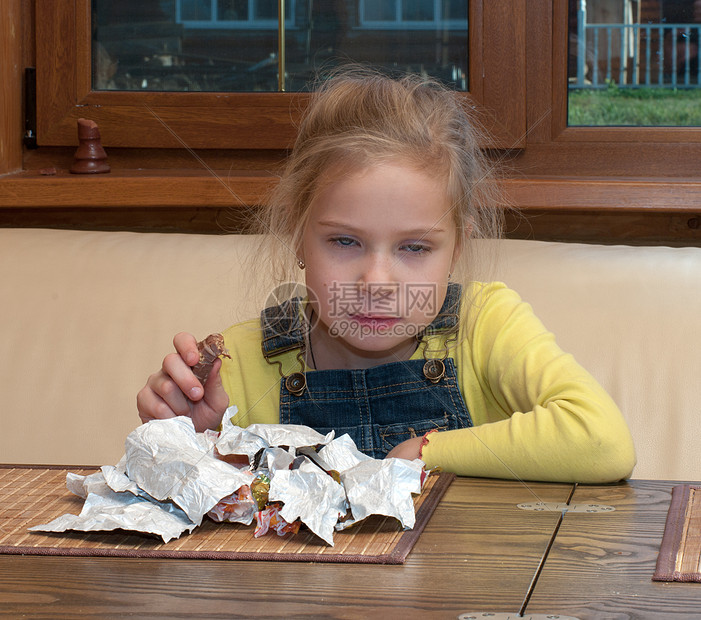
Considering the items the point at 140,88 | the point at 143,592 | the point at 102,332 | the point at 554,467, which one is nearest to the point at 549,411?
the point at 554,467

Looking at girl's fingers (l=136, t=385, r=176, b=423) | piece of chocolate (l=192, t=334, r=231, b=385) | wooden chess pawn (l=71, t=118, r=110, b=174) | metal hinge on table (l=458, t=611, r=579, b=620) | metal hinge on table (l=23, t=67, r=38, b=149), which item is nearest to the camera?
metal hinge on table (l=458, t=611, r=579, b=620)

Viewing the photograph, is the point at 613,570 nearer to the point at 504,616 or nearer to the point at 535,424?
the point at 504,616

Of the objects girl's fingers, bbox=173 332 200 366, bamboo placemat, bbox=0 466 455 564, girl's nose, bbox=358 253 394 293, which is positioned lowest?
bamboo placemat, bbox=0 466 455 564

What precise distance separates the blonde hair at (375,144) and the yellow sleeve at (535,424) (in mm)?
168

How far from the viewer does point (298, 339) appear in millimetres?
1157

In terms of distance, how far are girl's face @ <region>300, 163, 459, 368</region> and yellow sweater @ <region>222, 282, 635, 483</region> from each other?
0.09 metres

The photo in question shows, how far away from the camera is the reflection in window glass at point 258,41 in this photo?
1733 millimetres

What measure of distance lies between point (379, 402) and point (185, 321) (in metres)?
0.47

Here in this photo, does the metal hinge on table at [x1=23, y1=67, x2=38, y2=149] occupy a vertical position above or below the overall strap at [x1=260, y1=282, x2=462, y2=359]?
above

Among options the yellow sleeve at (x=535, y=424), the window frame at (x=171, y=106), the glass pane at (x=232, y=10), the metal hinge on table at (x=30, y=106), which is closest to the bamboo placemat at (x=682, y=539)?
the yellow sleeve at (x=535, y=424)

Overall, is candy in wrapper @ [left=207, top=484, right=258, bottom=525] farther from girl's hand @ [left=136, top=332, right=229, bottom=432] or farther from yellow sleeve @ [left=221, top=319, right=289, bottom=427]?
yellow sleeve @ [left=221, top=319, right=289, bottom=427]

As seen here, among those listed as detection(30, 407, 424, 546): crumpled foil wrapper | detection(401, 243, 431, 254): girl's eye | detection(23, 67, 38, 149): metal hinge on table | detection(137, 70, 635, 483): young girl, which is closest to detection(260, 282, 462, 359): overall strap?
detection(137, 70, 635, 483): young girl

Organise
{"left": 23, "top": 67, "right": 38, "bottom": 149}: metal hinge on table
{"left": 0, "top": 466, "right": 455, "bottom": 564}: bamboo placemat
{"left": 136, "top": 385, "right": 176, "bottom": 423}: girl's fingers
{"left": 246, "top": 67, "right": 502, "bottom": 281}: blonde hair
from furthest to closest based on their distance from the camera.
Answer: {"left": 23, "top": 67, "right": 38, "bottom": 149}: metal hinge on table < {"left": 246, "top": 67, "right": 502, "bottom": 281}: blonde hair < {"left": 136, "top": 385, "right": 176, "bottom": 423}: girl's fingers < {"left": 0, "top": 466, "right": 455, "bottom": 564}: bamboo placemat

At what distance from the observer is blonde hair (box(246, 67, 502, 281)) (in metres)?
1.05
